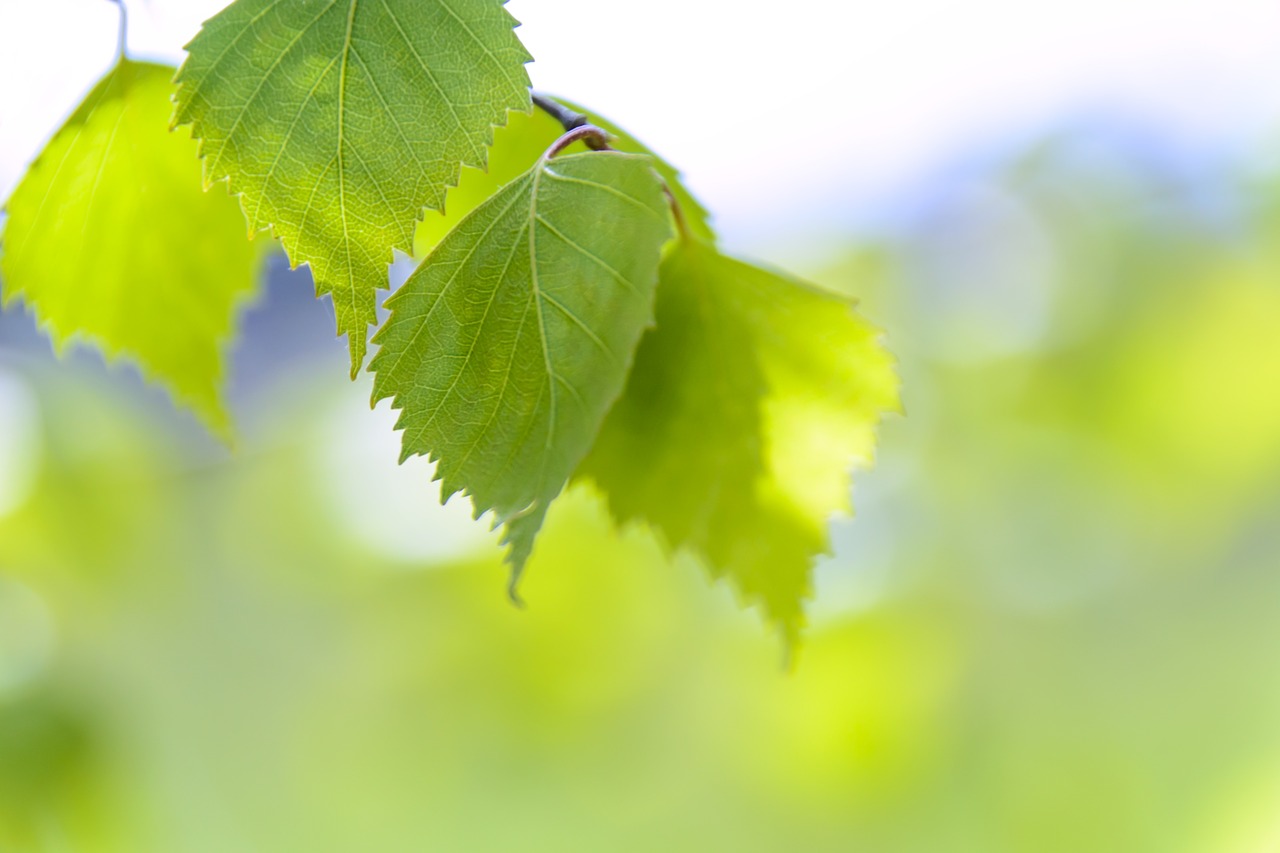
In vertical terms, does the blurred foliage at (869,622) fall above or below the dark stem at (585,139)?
below

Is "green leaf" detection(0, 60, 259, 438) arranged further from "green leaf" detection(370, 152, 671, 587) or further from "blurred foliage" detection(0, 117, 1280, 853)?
"blurred foliage" detection(0, 117, 1280, 853)

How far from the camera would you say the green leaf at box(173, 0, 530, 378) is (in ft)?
0.45

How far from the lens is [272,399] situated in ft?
4.46

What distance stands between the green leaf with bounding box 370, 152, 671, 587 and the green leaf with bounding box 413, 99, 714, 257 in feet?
0.13

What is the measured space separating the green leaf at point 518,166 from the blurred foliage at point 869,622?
2.98 feet

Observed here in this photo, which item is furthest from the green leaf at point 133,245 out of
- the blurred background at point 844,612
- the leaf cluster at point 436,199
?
the blurred background at point 844,612

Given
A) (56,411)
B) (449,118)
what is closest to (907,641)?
(56,411)

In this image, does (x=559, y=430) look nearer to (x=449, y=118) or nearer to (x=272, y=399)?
(x=449, y=118)

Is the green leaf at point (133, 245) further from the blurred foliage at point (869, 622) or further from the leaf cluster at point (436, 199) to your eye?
the blurred foliage at point (869, 622)

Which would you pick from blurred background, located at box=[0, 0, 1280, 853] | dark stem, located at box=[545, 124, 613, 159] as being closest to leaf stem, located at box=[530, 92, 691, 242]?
dark stem, located at box=[545, 124, 613, 159]

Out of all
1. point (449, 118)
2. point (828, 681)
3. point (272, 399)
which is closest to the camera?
point (449, 118)

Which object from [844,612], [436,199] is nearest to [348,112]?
[436,199]

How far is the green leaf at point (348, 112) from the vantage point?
14 cm

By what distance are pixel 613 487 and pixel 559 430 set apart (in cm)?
7
